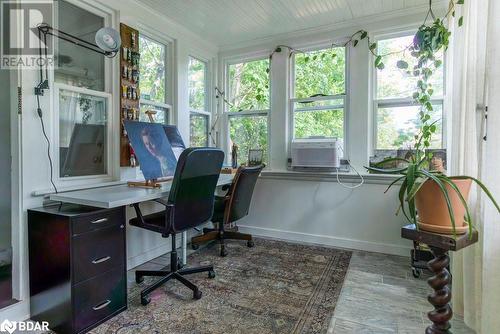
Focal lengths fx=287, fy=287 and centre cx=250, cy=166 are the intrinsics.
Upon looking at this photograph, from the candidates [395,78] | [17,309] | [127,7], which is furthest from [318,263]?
[127,7]

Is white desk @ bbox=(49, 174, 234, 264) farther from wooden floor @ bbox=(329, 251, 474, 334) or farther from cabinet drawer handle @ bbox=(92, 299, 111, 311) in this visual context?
wooden floor @ bbox=(329, 251, 474, 334)

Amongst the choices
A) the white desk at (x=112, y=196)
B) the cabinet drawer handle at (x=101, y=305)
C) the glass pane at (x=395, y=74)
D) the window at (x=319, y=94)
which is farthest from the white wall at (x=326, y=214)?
the cabinet drawer handle at (x=101, y=305)

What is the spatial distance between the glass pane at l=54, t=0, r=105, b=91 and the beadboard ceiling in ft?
1.99

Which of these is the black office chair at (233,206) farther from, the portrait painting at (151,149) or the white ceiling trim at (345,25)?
the white ceiling trim at (345,25)

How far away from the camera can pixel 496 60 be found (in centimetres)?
135

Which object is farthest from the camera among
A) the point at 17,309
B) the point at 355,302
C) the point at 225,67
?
the point at 225,67

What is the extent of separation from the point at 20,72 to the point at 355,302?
2.72 m

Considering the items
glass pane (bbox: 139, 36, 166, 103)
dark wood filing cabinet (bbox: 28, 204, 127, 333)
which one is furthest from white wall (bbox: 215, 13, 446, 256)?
dark wood filing cabinet (bbox: 28, 204, 127, 333)

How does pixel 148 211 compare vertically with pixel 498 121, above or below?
below

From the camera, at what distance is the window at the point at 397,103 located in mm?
2863

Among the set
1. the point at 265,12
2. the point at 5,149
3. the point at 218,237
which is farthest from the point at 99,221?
the point at 265,12

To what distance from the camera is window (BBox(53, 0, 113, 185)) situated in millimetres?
2154

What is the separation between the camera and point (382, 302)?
2051 mm

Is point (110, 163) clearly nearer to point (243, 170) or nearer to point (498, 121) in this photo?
point (243, 170)
